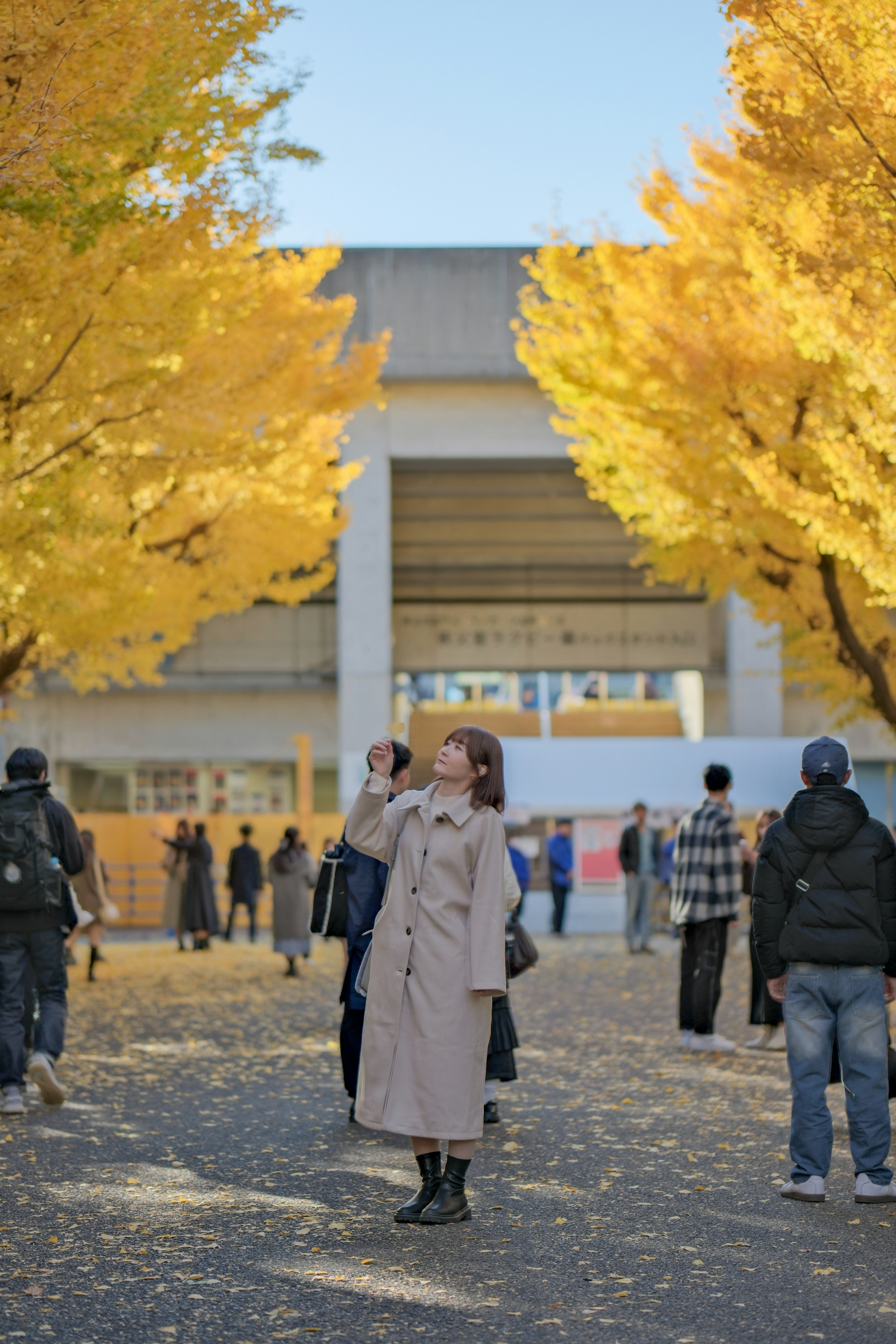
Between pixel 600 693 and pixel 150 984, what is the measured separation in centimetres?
1936

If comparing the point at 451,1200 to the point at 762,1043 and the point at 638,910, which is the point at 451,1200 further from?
the point at 638,910

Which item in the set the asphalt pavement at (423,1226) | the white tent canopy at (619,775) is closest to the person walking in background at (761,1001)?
the asphalt pavement at (423,1226)

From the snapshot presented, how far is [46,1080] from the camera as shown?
7539mm

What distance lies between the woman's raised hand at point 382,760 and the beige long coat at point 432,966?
0.03 meters

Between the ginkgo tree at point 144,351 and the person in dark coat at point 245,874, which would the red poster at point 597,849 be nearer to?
the person in dark coat at point 245,874

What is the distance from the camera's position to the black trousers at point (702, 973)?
9.80m

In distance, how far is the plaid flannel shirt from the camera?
9.82 m

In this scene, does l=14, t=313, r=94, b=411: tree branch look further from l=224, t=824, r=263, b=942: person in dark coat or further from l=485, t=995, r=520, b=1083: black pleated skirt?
l=224, t=824, r=263, b=942: person in dark coat

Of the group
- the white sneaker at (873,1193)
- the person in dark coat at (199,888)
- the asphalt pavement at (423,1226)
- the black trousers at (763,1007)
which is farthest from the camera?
the person in dark coat at (199,888)

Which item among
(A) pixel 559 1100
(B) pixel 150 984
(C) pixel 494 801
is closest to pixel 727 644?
(B) pixel 150 984

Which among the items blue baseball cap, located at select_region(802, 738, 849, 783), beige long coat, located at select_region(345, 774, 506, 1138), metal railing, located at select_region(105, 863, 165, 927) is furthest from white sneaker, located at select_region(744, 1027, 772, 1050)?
metal railing, located at select_region(105, 863, 165, 927)

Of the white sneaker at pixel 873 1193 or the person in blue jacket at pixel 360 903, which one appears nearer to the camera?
the white sneaker at pixel 873 1193

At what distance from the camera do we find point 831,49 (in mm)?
7492

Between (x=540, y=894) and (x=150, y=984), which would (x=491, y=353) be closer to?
(x=540, y=894)
